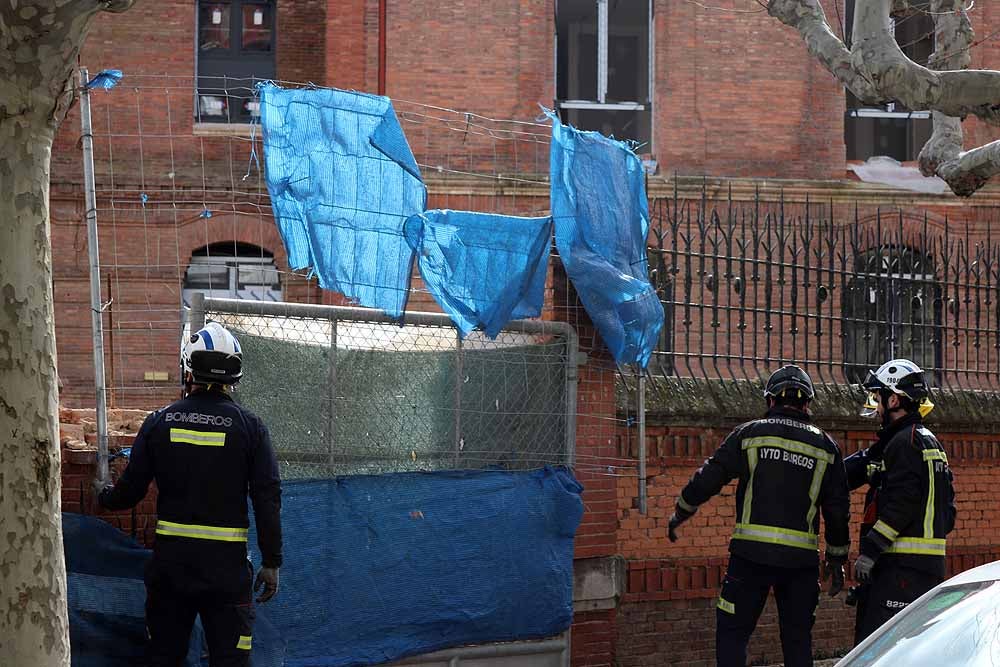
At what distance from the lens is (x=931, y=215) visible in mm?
21422

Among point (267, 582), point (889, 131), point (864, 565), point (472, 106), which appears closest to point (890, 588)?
point (864, 565)

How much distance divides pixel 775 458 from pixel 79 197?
49.0 ft

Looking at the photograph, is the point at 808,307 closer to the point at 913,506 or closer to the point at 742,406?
the point at 742,406

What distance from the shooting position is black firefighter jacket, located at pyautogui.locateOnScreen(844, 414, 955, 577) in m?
7.03

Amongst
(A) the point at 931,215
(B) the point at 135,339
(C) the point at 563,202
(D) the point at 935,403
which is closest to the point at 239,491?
(C) the point at 563,202

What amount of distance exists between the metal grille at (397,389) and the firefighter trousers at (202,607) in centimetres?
106

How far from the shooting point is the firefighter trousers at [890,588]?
23.1 feet

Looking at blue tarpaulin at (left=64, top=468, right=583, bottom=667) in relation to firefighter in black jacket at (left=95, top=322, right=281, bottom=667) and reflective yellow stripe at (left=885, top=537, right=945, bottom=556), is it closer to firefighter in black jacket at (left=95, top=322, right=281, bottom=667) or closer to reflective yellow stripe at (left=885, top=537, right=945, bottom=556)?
firefighter in black jacket at (left=95, top=322, right=281, bottom=667)

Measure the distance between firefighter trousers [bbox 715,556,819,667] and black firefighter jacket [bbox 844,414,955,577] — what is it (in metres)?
0.39

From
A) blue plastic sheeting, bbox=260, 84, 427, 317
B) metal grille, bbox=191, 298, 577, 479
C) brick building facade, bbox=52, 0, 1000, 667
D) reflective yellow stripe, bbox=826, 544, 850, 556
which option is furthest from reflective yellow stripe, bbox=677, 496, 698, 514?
brick building facade, bbox=52, 0, 1000, 667

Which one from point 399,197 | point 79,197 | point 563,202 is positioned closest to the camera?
point 399,197

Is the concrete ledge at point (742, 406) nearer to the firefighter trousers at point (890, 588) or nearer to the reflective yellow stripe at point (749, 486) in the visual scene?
the reflective yellow stripe at point (749, 486)

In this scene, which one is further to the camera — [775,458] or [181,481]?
[775,458]

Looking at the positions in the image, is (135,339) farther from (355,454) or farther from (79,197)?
(355,454)
